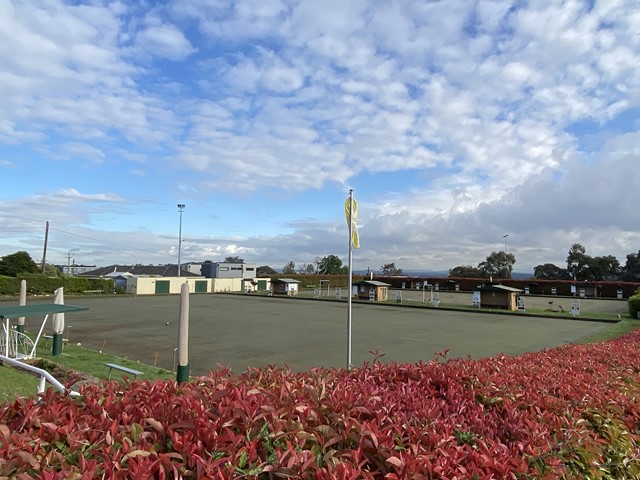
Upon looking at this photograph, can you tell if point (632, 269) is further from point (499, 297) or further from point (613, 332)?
point (613, 332)

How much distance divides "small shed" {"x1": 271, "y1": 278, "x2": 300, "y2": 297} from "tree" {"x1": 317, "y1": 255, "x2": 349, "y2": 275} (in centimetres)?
3329

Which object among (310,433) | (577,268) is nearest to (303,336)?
(310,433)

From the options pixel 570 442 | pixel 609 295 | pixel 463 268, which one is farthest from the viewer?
pixel 463 268

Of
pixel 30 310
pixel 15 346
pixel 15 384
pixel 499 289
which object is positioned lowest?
pixel 15 384

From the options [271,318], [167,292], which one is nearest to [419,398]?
[271,318]

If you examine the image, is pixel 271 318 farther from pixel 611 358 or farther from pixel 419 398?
pixel 419 398

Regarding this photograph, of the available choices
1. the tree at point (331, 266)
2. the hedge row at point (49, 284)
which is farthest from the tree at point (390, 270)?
the hedge row at point (49, 284)

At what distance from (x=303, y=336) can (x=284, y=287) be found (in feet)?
96.7

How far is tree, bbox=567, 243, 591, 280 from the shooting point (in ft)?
203

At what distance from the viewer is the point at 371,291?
124 feet

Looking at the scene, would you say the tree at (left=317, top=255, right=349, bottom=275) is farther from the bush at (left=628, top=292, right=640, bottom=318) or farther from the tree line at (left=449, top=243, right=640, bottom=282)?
the bush at (left=628, top=292, right=640, bottom=318)

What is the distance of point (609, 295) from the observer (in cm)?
4694

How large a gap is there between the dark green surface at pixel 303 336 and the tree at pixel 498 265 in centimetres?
4668

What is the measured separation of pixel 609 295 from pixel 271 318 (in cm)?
4131
